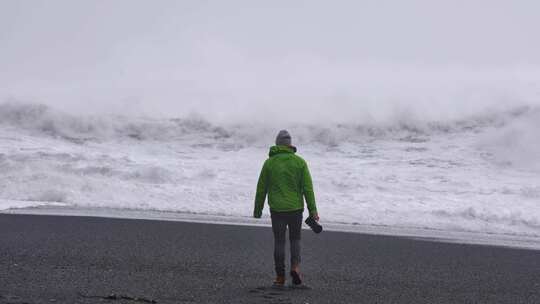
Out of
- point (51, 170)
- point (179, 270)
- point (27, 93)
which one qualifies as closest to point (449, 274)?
point (179, 270)

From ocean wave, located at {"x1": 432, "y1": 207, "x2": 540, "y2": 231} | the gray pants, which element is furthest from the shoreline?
the gray pants

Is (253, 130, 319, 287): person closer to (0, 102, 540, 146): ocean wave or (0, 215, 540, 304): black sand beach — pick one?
(0, 215, 540, 304): black sand beach

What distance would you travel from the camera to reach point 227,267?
8258mm

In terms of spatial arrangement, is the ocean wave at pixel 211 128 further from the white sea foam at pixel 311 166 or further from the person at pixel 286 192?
the person at pixel 286 192

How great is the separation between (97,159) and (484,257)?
16909 mm

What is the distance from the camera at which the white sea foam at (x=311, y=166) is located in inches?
704

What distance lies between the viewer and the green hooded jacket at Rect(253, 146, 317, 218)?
7.38 meters

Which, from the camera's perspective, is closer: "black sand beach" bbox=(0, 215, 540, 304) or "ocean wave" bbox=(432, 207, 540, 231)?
"black sand beach" bbox=(0, 215, 540, 304)

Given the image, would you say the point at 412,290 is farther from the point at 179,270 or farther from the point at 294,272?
→ the point at 179,270

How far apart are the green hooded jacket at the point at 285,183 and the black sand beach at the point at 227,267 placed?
2.79 ft

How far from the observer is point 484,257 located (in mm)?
10125

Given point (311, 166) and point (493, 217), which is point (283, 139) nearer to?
point (493, 217)

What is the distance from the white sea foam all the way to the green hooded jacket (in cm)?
881

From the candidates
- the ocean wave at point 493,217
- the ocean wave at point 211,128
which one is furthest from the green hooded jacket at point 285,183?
the ocean wave at point 211,128
